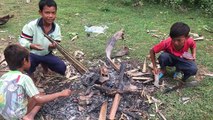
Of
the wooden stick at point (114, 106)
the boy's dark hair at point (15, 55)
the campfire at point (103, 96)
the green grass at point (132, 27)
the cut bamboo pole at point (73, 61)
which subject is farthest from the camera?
the cut bamboo pole at point (73, 61)

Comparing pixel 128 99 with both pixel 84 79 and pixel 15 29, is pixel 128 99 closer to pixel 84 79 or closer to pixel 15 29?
pixel 84 79

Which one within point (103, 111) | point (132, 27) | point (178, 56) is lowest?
point (103, 111)

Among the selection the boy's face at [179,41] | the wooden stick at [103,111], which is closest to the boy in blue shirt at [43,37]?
the wooden stick at [103,111]

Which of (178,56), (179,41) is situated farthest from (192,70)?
(179,41)

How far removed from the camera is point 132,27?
750 centimetres

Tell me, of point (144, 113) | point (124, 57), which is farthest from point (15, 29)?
point (144, 113)

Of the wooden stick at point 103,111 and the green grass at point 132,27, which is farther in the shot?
the green grass at point 132,27

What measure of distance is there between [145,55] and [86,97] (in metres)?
1.89

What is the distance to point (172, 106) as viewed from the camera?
4.74 metres

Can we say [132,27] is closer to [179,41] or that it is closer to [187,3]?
[187,3]

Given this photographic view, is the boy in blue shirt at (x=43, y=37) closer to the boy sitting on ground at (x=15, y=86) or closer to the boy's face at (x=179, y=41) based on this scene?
the boy sitting on ground at (x=15, y=86)

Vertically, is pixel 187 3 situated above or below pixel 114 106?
above

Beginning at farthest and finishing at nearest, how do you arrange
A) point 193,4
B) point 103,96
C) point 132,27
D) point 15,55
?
point 193,4 < point 132,27 < point 103,96 < point 15,55

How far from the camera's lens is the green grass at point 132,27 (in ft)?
15.8
